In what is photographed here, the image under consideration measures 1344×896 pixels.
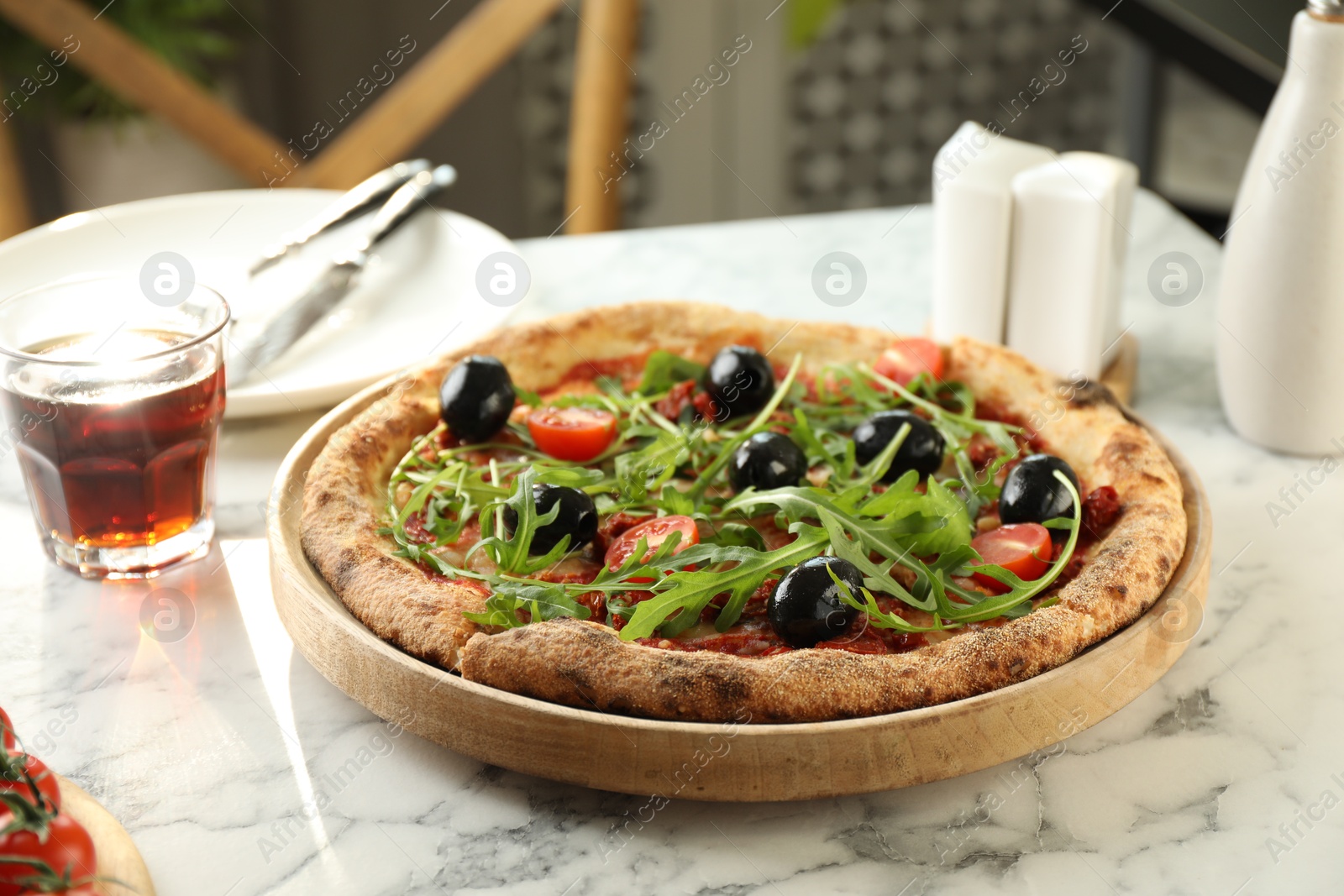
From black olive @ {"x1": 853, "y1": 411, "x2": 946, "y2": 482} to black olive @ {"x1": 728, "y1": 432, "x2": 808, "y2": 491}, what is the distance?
0.38 feet

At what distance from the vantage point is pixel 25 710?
1.70 metres

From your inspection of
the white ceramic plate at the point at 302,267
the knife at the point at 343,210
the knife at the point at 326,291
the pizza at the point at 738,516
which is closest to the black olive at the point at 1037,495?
the pizza at the point at 738,516

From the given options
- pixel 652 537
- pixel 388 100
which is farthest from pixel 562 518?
pixel 388 100

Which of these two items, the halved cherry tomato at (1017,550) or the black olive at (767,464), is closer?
the halved cherry tomato at (1017,550)

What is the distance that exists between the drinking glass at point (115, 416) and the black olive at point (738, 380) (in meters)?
0.82

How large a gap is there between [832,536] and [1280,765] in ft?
2.03

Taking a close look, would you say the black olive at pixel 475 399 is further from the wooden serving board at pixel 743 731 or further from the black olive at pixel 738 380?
the wooden serving board at pixel 743 731

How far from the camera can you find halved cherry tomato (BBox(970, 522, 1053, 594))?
1791 millimetres

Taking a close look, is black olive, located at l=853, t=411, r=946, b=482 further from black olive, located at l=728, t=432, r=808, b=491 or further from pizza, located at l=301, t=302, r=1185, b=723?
black olive, located at l=728, t=432, r=808, b=491

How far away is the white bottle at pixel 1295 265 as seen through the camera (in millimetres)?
2154


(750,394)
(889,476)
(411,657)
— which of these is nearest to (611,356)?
(750,394)

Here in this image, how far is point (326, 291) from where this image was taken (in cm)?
277

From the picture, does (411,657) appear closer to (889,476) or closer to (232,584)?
(232,584)

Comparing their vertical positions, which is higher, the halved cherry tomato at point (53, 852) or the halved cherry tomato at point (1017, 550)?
the halved cherry tomato at point (53, 852)
